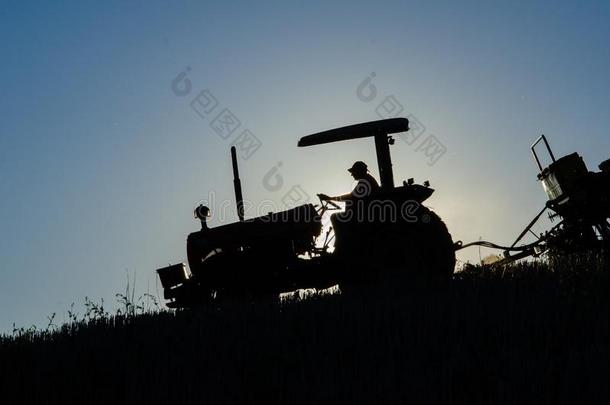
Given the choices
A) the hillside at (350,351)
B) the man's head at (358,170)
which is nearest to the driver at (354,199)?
the man's head at (358,170)

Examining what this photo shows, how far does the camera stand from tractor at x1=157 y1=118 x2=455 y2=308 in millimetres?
7203

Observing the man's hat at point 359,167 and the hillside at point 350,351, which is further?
the man's hat at point 359,167

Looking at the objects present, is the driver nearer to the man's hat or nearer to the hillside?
the man's hat

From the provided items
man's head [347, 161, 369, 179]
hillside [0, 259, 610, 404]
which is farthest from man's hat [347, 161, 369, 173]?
hillside [0, 259, 610, 404]

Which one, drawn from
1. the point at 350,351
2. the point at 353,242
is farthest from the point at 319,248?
the point at 350,351

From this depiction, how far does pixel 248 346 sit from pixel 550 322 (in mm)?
2266

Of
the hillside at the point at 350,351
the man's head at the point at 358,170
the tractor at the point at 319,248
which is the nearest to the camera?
the hillside at the point at 350,351

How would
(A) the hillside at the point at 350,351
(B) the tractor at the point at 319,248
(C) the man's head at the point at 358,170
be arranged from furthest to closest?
(C) the man's head at the point at 358,170, (B) the tractor at the point at 319,248, (A) the hillside at the point at 350,351

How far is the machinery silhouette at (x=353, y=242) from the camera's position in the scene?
7211 mm

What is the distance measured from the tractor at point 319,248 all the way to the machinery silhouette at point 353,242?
0.03 ft

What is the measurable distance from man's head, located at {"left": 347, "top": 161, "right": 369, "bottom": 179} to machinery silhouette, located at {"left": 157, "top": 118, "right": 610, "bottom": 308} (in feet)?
1.23

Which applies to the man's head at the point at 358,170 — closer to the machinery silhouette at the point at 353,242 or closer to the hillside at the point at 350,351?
the machinery silhouette at the point at 353,242

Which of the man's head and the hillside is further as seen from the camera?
the man's head

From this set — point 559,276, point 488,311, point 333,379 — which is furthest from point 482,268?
point 333,379
